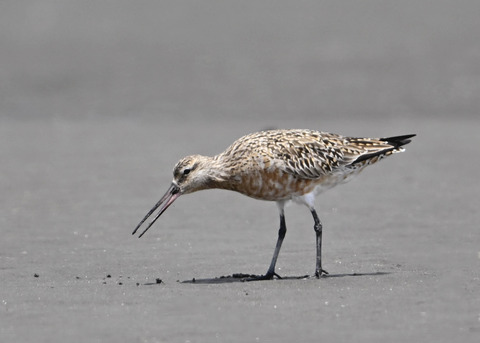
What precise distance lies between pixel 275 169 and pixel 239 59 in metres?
14.2

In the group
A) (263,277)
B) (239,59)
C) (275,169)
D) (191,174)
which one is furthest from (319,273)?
(239,59)

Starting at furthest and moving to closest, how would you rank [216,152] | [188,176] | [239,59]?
1. [239,59]
2. [216,152]
3. [188,176]

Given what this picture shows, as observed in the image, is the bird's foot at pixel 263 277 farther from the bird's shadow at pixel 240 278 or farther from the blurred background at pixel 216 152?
the blurred background at pixel 216 152

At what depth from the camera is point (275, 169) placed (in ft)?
36.7

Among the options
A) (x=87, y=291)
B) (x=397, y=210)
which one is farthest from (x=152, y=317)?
(x=397, y=210)

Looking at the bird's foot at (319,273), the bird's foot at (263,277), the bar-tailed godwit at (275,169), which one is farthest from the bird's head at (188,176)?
the bird's foot at (319,273)

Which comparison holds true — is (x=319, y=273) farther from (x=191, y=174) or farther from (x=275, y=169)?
(x=191, y=174)

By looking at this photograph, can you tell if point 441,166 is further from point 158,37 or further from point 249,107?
point 158,37

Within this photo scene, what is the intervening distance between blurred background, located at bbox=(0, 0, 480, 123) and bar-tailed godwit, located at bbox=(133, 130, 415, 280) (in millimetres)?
11040

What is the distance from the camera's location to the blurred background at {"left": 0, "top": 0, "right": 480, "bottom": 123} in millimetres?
23578

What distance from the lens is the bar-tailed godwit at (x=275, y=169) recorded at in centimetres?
1107

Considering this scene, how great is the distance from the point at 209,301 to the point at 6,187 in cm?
779

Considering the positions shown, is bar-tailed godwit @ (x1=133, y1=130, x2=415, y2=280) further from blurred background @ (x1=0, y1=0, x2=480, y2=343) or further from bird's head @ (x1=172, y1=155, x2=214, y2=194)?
blurred background @ (x1=0, y1=0, x2=480, y2=343)

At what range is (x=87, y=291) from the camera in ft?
32.2
